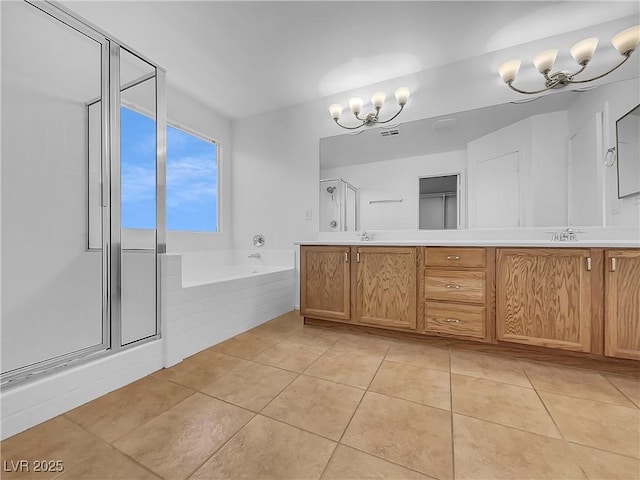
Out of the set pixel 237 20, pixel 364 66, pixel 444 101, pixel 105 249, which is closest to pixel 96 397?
pixel 105 249

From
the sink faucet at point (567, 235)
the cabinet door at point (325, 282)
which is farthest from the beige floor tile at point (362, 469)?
the sink faucet at point (567, 235)

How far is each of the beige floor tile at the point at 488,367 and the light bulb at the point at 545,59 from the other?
2151 millimetres

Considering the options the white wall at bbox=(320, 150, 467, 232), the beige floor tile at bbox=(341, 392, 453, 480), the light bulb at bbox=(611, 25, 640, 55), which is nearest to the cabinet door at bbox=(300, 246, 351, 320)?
the white wall at bbox=(320, 150, 467, 232)

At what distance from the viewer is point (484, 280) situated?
1.81m

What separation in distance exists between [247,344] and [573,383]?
2069mm

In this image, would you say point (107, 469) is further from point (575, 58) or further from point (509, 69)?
point (575, 58)

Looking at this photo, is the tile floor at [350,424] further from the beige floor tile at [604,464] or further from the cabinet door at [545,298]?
the cabinet door at [545,298]

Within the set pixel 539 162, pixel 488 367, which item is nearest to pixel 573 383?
pixel 488 367

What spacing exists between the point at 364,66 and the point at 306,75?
21.6 inches

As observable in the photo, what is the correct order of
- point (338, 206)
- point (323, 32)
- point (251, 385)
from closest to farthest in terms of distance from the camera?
point (251, 385)
point (323, 32)
point (338, 206)

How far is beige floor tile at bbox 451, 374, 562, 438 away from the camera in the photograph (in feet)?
3.66

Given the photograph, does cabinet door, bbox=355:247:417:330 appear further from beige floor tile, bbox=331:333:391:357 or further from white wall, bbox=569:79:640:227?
white wall, bbox=569:79:640:227

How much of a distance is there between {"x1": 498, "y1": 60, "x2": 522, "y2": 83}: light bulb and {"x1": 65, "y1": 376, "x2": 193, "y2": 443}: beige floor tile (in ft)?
10.1

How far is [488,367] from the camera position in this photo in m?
1.64
